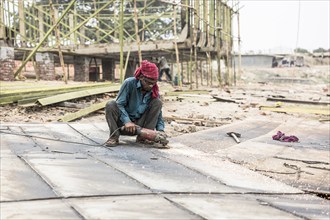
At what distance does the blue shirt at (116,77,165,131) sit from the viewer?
4492 mm

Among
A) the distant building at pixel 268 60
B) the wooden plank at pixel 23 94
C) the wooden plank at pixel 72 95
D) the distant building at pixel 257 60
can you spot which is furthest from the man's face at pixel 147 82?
the distant building at pixel 257 60

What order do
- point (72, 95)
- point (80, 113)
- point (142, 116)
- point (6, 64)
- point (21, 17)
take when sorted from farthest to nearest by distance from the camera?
1. point (21, 17)
2. point (6, 64)
3. point (72, 95)
4. point (80, 113)
5. point (142, 116)

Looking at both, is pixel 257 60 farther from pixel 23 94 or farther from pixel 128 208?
pixel 128 208

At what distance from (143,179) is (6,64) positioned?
9843mm

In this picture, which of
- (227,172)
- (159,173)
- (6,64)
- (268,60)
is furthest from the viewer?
(268,60)

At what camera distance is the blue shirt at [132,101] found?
449 cm

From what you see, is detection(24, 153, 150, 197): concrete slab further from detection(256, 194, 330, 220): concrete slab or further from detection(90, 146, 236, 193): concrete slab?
detection(256, 194, 330, 220): concrete slab

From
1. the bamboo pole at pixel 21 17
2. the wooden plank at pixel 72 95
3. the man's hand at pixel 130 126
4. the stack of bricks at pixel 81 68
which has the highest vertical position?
the bamboo pole at pixel 21 17

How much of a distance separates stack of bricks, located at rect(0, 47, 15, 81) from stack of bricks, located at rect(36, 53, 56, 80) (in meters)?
2.85

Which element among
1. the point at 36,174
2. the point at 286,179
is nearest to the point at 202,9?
the point at 286,179

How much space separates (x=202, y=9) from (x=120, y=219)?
1564cm

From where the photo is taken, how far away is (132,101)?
15.2 ft

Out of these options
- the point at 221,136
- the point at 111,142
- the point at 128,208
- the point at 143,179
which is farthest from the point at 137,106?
the point at 128,208

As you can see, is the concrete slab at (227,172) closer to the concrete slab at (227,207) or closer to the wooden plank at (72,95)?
the concrete slab at (227,207)
